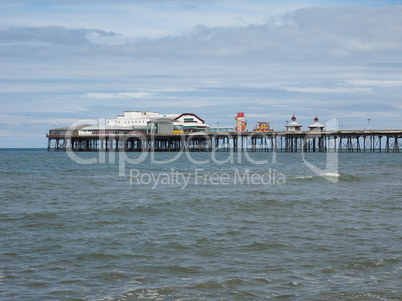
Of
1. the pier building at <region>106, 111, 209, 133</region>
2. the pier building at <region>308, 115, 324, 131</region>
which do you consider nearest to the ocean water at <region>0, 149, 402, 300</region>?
the pier building at <region>308, 115, 324, 131</region>

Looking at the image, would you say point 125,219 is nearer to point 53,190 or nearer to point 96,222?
point 96,222

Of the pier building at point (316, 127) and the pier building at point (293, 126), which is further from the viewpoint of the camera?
the pier building at point (293, 126)

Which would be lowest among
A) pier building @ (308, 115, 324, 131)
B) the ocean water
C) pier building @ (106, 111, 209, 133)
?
the ocean water

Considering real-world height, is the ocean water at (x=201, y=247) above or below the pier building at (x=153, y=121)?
below

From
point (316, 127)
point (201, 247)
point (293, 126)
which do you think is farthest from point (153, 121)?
point (201, 247)

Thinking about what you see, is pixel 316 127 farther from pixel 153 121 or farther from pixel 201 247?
pixel 201 247

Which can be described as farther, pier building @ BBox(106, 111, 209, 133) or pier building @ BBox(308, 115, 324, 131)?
pier building @ BBox(106, 111, 209, 133)

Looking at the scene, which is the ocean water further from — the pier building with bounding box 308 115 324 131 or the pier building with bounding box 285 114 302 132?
the pier building with bounding box 285 114 302 132

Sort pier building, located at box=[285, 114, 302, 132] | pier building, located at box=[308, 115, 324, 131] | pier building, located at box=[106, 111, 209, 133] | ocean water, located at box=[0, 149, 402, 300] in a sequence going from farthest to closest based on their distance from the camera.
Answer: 1. pier building, located at box=[106, 111, 209, 133]
2. pier building, located at box=[285, 114, 302, 132]
3. pier building, located at box=[308, 115, 324, 131]
4. ocean water, located at box=[0, 149, 402, 300]

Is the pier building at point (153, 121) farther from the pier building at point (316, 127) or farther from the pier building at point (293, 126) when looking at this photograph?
the pier building at point (316, 127)

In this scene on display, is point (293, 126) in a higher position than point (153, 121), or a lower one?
lower

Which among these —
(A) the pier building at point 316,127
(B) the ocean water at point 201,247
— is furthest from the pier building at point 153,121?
(B) the ocean water at point 201,247

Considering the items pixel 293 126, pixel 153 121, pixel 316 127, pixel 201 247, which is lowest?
pixel 201 247

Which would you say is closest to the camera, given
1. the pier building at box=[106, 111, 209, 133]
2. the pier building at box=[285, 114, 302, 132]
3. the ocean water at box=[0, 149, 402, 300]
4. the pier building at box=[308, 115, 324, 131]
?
the ocean water at box=[0, 149, 402, 300]
